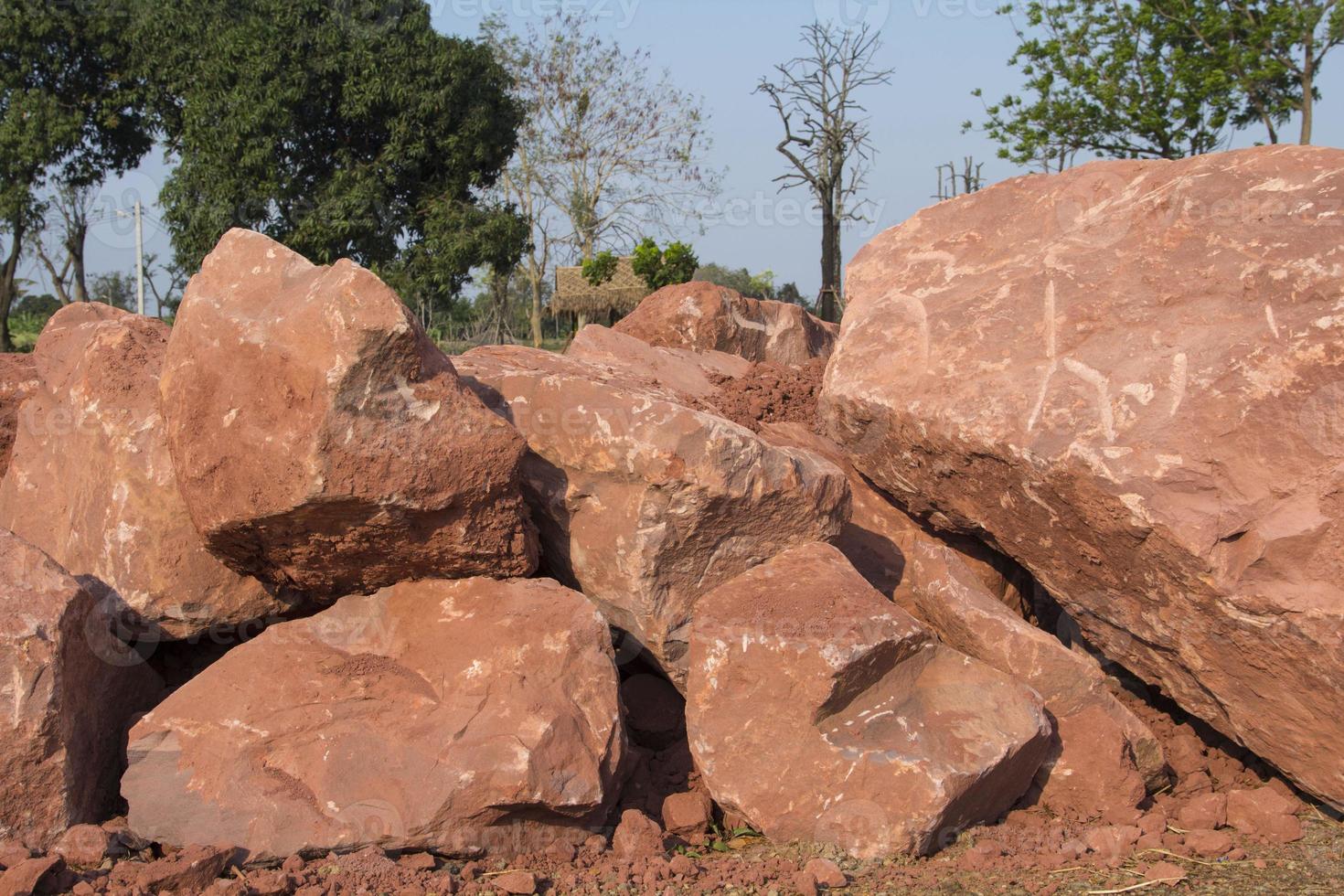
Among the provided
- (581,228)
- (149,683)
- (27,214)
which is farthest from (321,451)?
(581,228)

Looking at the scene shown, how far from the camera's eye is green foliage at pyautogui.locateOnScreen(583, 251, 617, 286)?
21.0 m

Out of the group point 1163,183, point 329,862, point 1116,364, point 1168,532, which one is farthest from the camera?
point 1163,183

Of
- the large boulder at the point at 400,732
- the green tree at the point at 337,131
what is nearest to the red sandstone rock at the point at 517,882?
the large boulder at the point at 400,732

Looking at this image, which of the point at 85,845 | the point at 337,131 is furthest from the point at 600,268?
the point at 85,845

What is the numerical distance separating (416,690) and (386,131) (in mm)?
14531

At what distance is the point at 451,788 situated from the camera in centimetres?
278

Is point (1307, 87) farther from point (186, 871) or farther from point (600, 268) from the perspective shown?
point (186, 871)

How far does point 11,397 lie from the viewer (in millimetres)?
4023

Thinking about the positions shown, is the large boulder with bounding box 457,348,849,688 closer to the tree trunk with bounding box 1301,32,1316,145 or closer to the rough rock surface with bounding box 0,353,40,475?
the rough rock surface with bounding box 0,353,40,475

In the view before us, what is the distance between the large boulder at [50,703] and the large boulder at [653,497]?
1293mm

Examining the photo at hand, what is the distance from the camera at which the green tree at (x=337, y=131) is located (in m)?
15.1

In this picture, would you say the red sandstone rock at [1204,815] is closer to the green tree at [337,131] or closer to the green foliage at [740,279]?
the green tree at [337,131]

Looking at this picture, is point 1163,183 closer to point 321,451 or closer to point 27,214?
point 321,451

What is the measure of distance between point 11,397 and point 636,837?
2.81 meters
